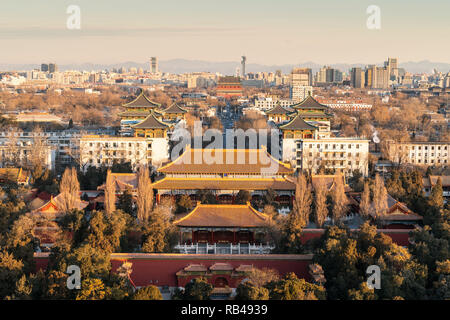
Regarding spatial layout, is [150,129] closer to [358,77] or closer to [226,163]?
[226,163]

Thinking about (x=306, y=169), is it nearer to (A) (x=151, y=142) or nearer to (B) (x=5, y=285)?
(A) (x=151, y=142)

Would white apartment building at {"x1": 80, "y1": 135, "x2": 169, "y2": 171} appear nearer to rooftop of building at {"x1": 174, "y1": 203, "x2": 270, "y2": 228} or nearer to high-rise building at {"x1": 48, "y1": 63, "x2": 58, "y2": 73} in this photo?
rooftop of building at {"x1": 174, "y1": 203, "x2": 270, "y2": 228}

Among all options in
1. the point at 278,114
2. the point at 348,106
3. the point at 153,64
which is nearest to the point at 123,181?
the point at 278,114

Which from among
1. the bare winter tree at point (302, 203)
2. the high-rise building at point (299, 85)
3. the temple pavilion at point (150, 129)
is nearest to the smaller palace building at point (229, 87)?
the high-rise building at point (299, 85)

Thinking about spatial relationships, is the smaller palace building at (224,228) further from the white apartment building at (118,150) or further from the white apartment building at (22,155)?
the white apartment building at (22,155)

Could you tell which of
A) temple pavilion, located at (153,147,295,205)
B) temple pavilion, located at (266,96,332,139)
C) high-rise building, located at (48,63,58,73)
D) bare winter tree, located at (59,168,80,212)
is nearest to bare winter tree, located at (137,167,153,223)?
A: temple pavilion, located at (153,147,295,205)

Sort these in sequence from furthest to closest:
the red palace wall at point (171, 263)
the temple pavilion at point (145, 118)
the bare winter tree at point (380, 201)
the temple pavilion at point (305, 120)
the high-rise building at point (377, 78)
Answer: the high-rise building at point (377, 78), the temple pavilion at point (145, 118), the temple pavilion at point (305, 120), the bare winter tree at point (380, 201), the red palace wall at point (171, 263)

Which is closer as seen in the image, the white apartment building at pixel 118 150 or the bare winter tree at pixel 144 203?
the bare winter tree at pixel 144 203
